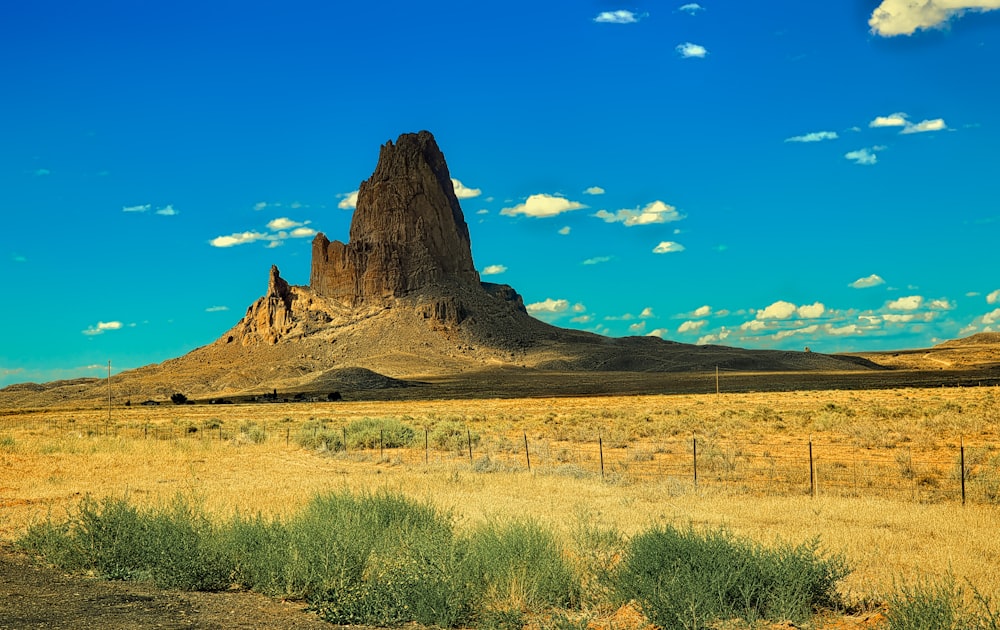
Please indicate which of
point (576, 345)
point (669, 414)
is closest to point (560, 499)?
point (669, 414)

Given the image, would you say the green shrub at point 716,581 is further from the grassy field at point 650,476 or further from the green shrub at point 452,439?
the green shrub at point 452,439

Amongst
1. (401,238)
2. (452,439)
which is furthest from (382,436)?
(401,238)

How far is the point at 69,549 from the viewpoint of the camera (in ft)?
37.8

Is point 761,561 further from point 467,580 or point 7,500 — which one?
point 7,500

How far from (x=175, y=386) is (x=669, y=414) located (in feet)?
307

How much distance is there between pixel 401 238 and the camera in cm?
16700

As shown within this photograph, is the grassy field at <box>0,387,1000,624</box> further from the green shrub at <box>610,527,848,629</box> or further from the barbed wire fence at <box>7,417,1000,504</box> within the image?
the green shrub at <box>610,527,848,629</box>

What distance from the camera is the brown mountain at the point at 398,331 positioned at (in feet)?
414

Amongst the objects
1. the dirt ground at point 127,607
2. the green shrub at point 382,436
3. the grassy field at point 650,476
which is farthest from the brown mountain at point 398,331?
the dirt ground at point 127,607

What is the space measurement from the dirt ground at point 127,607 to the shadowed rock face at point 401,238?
149 meters

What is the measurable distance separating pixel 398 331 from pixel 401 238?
2683 centimetres

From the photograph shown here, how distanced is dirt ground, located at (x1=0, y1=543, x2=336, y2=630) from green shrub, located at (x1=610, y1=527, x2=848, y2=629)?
3210mm

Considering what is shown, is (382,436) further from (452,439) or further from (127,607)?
(127,607)

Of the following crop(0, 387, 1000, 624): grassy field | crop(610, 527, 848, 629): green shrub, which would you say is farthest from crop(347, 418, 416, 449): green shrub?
crop(610, 527, 848, 629): green shrub
